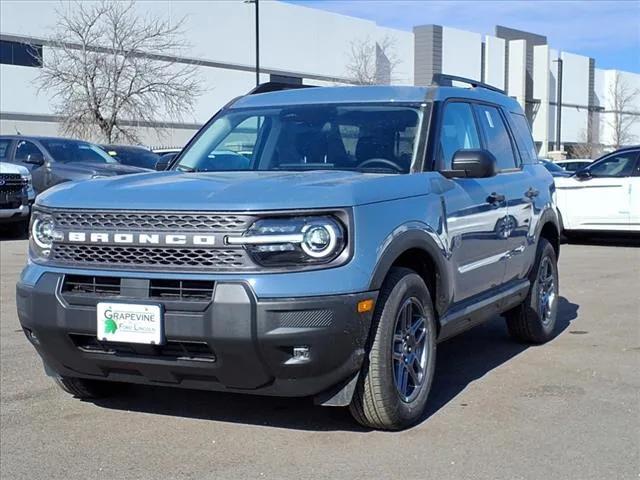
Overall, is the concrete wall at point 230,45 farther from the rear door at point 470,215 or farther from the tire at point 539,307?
the rear door at point 470,215

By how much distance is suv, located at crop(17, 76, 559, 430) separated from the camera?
417cm

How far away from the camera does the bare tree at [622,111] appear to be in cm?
7312

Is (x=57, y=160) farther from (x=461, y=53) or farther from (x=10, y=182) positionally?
(x=461, y=53)

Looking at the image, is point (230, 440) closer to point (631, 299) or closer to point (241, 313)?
point (241, 313)

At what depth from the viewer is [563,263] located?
504 inches

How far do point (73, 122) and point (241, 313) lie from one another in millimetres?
35723

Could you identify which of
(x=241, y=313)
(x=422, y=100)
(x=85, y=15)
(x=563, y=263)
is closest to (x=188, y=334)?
(x=241, y=313)

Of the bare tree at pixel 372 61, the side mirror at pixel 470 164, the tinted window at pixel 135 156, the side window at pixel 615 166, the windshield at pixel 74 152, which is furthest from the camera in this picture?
the bare tree at pixel 372 61

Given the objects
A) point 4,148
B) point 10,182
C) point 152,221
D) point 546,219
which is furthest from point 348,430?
point 4,148

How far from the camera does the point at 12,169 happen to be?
602 inches

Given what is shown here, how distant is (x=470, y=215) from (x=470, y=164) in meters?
0.46

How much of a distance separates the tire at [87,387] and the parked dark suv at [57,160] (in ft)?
34.7

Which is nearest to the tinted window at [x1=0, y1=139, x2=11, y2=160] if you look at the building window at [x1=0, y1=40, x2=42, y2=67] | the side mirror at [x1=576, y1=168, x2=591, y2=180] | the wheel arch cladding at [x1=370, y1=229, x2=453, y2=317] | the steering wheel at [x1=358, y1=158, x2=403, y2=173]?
the side mirror at [x1=576, y1=168, x2=591, y2=180]

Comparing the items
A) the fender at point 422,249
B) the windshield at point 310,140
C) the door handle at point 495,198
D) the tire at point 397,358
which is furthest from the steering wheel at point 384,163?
the door handle at point 495,198
